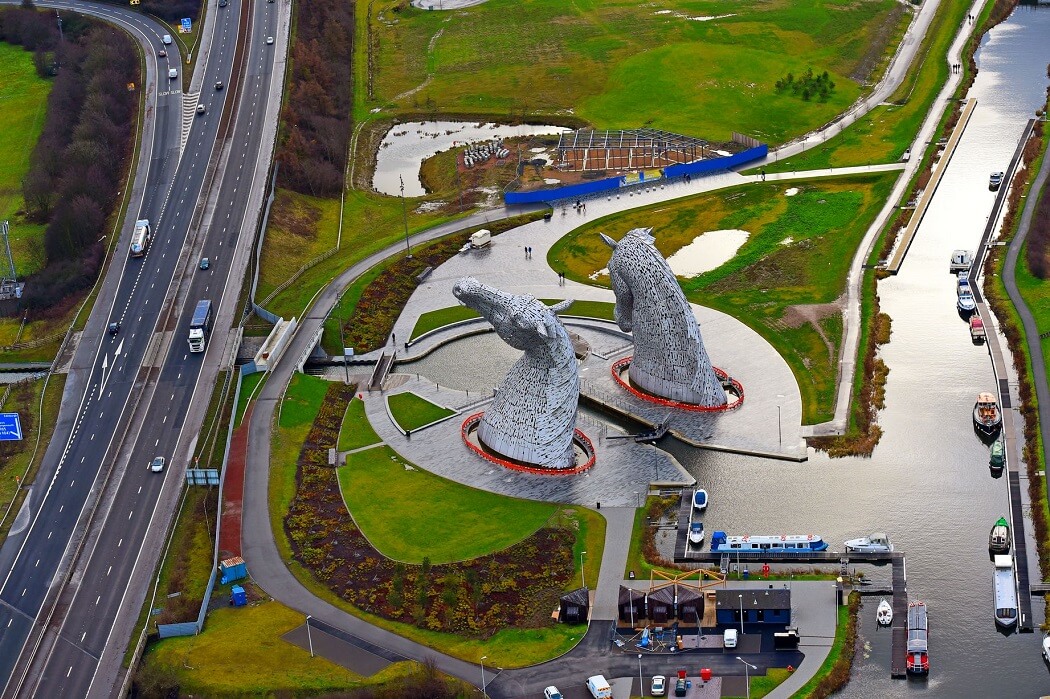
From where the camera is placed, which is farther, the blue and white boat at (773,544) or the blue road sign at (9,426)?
the blue road sign at (9,426)

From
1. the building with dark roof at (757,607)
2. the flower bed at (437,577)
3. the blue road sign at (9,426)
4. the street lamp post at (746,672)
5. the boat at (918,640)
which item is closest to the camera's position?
the street lamp post at (746,672)

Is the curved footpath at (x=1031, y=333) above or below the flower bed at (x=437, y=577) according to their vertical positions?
below

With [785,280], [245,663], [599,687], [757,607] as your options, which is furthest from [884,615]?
[785,280]

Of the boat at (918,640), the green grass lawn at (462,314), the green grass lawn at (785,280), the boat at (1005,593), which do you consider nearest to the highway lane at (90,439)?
the green grass lawn at (462,314)

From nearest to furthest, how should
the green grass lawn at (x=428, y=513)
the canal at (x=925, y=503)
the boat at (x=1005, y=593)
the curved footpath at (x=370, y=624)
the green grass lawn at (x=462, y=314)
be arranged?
the canal at (x=925, y=503) → the curved footpath at (x=370, y=624) → the boat at (x=1005, y=593) → the green grass lawn at (x=428, y=513) → the green grass lawn at (x=462, y=314)

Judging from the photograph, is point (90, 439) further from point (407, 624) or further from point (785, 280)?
point (785, 280)

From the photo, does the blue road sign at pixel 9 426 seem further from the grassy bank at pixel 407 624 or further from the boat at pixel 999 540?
the boat at pixel 999 540

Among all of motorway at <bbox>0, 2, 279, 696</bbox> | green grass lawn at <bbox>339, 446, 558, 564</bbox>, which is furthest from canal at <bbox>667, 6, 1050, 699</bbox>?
motorway at <bbox>0, 2, 279, 696</bbox>

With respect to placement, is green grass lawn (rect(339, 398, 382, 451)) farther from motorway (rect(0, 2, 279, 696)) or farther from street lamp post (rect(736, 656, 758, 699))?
street lamp post (rect(736, 656, 758, 699))
